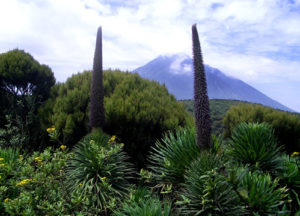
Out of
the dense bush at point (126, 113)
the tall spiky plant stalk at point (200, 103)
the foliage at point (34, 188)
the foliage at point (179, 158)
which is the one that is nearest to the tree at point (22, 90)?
the dense bush at point (126, 113)

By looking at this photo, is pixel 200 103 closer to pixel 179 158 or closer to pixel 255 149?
pixel 179 158

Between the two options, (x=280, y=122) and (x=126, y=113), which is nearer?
(x=126, y=113)

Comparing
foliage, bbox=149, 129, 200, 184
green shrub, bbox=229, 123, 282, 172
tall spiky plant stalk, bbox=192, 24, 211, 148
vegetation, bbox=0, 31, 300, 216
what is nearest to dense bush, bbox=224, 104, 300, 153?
vegetation, bbox=0, 31, 300, 216

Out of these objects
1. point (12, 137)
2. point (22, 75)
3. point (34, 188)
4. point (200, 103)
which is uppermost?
point (22, 75)

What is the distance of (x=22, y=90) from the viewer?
8477 mm

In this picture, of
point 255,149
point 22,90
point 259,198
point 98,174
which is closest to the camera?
point 259,198

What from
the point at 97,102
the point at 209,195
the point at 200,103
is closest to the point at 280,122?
the point at 200,103

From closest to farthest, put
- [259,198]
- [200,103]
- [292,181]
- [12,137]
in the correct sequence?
[259,198]
[200,103]
[292,181]
[12,137]

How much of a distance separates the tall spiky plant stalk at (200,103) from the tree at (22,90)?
5674mm

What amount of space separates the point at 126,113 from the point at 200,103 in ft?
9.33

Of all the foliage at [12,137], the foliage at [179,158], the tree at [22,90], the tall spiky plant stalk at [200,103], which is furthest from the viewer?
the tree at [22,90]

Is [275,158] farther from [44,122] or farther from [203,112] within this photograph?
[44,122]

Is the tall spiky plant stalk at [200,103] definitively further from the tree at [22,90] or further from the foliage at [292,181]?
the tree at [22,90]

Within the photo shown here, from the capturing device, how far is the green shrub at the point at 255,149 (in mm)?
4355
